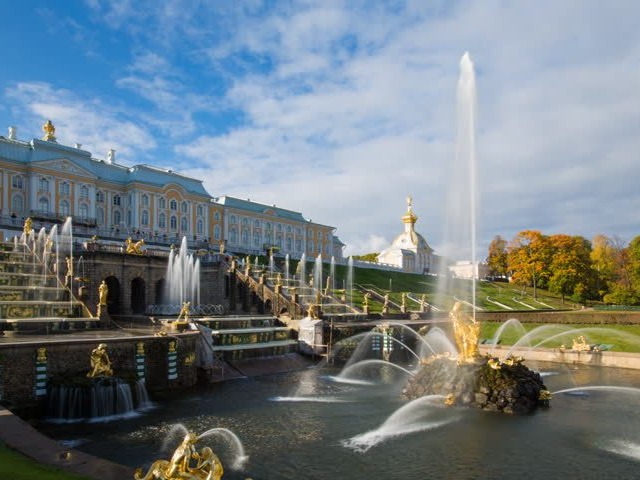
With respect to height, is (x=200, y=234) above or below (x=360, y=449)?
above

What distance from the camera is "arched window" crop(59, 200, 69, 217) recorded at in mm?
64625

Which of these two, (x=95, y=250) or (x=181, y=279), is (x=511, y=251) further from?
(x=95, y=250)

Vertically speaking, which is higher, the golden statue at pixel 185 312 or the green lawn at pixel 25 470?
the golden statue at pixel 185 312

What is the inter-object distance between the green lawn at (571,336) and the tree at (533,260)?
43.3 meters

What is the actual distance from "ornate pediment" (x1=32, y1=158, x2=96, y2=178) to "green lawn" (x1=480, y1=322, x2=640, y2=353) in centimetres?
5162

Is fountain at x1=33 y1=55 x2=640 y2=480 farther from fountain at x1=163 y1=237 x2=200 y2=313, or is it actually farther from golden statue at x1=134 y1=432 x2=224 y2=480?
fountain at x1=163 y1=237 x2=200 y2=313

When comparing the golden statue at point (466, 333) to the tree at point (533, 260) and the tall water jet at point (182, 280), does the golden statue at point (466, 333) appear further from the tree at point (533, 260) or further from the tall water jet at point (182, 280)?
the tree at point (533, 260)

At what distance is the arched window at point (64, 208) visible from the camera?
212ft

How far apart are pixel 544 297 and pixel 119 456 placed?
84583 millimetres

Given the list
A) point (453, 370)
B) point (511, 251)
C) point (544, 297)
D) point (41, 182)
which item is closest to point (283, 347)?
point (453, 370)

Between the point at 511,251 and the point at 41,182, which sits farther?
the point at 511,251

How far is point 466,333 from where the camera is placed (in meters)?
19.7

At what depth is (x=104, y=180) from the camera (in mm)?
71062

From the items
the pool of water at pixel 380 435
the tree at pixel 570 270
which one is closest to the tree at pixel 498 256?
the tree at pixel 570 270
